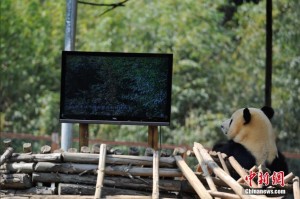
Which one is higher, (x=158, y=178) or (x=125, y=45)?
(x=125, y=45)

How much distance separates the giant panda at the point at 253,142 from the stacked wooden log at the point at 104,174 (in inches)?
47.6

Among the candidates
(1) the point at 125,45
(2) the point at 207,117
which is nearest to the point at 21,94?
(1) the point at 125,45

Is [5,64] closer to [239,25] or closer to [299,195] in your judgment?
[239,25]

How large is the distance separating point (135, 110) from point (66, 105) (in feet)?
2.43

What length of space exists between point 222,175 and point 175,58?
1098cm

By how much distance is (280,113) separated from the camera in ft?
57.6

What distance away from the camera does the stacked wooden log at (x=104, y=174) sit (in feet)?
26.1

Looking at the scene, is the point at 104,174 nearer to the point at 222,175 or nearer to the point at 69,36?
the point at 222,175

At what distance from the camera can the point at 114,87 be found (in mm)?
9141

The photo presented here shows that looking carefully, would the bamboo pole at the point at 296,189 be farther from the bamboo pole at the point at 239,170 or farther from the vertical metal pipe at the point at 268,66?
the vertical metal pipe at the point at 268,66

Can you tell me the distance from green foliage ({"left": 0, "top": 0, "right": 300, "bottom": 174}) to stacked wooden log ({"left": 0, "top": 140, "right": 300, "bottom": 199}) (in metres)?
9.62

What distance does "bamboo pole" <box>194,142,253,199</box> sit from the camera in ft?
23.9

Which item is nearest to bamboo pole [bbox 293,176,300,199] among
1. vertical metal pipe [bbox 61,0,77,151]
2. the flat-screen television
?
the flat-screen television

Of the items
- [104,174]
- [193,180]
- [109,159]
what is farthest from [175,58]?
[193,180]
